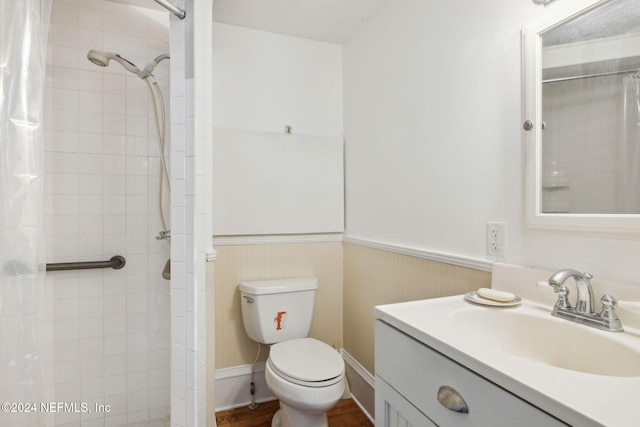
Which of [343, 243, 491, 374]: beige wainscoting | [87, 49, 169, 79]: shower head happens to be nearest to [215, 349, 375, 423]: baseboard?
[343, 243, 491, 374]: beige wainscoting

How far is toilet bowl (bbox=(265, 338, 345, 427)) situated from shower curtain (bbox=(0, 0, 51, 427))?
84 centimetres

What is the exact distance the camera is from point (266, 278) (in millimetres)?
1985

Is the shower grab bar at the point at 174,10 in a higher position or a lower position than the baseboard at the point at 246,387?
higher

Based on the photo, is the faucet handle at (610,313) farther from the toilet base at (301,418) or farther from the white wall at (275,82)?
the white wall at (275,82)

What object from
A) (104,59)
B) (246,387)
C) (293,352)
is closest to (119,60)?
(104,59)

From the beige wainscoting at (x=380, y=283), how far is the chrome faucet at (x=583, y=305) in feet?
1.01

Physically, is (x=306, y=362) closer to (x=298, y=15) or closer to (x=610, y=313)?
(x=610, y=313)

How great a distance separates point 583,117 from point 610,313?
20.5 inches

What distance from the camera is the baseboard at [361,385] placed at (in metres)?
1.79

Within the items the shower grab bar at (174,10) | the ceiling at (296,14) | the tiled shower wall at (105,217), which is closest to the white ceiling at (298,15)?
the ceiling at (296,14)

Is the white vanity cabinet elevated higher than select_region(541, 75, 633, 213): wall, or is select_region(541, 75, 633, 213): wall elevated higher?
select_region(541, 75, 633, 213): wall

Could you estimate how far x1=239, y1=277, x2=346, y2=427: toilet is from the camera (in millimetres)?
1380

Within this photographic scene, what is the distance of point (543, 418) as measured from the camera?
0.50m

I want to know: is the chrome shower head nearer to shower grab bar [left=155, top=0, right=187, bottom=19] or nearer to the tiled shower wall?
the tiled shower wall
